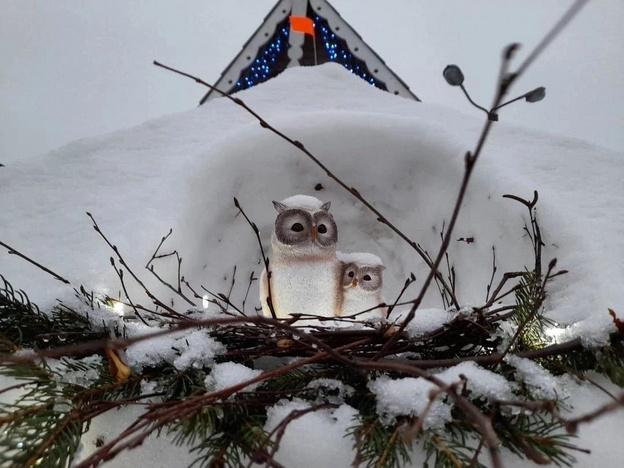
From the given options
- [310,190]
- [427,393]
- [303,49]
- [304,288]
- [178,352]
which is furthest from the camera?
[303,49]

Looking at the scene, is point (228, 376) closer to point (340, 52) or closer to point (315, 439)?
point (315, 439)

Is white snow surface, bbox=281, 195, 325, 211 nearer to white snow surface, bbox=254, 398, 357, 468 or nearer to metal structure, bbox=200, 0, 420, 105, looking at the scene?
white snow surface, bbox=254, 398, 357, 468

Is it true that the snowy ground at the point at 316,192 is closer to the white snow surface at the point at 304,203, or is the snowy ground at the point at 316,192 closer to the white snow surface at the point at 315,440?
the white snow surface at the point at 304,203

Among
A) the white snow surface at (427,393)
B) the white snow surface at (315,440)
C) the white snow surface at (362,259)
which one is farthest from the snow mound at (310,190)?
the white snow surface at (315,440)

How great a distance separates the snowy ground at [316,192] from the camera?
0.91 metres

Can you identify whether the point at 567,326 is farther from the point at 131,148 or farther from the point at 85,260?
the point at 131,148

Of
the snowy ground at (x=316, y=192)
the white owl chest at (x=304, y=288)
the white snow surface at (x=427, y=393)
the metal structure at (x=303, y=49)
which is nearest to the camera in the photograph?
the white snow surface at (x=427, y=393)

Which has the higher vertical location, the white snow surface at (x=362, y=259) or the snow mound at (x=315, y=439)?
the white snow surface at (x=362, y=259)

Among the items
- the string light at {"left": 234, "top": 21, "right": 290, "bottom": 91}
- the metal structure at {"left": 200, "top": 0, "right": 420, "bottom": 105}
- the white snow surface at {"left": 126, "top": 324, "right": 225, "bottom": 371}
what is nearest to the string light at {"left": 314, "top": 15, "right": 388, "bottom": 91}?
the metal structure at {"left": 200, "top": 0, "right": 420, "bottom": 105}

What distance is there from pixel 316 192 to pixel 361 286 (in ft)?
1.16

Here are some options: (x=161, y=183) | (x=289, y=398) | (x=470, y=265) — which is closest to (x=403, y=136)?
(x=470, y=265)

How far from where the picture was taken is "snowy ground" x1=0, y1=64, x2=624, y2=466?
3.00 feet

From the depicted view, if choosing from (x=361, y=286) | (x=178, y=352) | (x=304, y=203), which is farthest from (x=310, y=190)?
(x=178, y=352)

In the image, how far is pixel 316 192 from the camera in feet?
4.33
